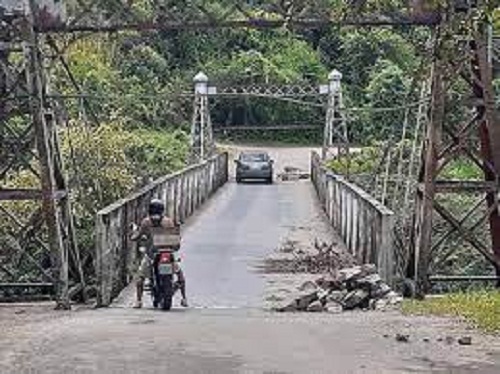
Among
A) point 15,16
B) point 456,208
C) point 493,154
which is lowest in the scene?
point 456,208

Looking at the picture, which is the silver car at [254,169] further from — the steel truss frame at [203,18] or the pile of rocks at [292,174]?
the steel truss frame at [203,18]

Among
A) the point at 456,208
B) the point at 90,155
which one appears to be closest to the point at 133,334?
the point at 90,155

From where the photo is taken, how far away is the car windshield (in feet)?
190

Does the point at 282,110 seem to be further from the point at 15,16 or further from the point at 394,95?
the point at 15,16

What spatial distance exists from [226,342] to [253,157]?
47.1 metres

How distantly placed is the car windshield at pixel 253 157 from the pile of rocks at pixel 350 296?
4050cm

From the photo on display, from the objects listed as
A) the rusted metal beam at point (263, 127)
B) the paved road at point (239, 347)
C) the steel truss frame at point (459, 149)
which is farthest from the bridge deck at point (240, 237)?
the rusted metal beam at point (263, 127)

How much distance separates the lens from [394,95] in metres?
70.7

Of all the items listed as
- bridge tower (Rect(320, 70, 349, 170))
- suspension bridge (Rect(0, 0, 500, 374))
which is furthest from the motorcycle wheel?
bridge tower (Rect(320, 70, 349, 170))

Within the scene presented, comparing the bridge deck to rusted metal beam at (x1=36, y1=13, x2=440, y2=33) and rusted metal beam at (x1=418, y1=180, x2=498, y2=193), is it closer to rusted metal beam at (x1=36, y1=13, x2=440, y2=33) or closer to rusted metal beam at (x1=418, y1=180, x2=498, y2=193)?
rusted metal beam at (x1=418, y1=180, x2=498, y2=193)

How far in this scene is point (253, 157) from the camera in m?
58.3

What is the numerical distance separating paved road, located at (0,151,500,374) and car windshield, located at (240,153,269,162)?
129 feet

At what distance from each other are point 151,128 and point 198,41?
52.5 feet

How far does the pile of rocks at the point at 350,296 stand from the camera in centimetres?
1588
